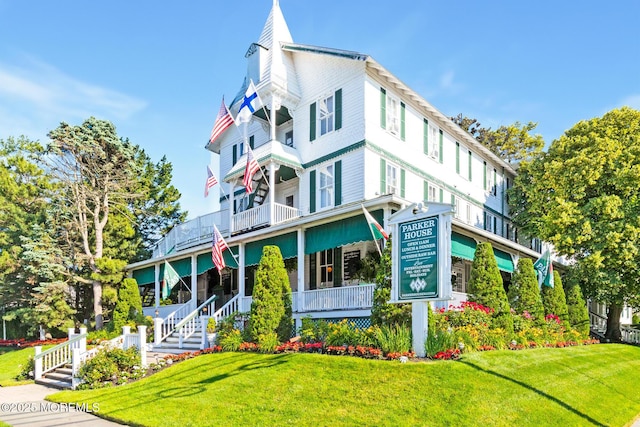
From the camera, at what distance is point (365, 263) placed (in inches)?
702

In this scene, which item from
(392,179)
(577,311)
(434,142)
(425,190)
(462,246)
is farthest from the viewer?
(434,142)

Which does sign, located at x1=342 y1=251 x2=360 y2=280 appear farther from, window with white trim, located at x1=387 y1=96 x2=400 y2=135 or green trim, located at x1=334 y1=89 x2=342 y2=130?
window with white trim, located at x1=387 y1=96 x2=400 y2=135

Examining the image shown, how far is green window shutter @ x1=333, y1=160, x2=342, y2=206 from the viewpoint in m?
19.6

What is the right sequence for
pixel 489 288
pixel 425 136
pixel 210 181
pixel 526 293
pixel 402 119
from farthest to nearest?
pixel 425 136
pixel 210 181
pixel 402 119
pixel 526 293
pixel 489 288

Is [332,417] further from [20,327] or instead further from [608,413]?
[20,327]

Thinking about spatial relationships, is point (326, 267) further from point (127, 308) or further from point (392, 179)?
point (127, 308)

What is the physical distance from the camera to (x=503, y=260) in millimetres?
20391

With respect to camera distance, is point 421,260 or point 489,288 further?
point 489,288

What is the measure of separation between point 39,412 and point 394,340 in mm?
8087

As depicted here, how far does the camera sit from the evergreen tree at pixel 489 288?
1455 centimetres

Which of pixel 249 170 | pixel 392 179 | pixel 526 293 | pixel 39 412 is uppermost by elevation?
pixel 249 170

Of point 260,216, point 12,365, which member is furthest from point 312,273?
point 12,365

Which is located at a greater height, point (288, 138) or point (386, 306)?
point (288, 138)

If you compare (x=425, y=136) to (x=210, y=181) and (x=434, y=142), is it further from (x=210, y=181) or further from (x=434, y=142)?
(x=210, y=181)
